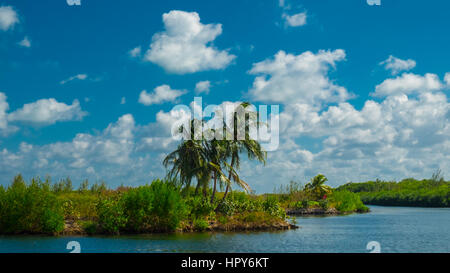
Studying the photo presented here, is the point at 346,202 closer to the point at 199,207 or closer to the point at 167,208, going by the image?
the point at 199,207

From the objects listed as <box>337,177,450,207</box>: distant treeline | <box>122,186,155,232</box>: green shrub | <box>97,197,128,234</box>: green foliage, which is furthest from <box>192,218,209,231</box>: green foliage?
<box>337,177,450,207</box>: distant treeline

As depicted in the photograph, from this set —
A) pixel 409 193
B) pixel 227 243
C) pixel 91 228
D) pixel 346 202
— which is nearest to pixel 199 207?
pixel 227 243

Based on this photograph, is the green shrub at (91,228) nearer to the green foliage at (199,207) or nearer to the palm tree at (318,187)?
the green foliage at (199,207)

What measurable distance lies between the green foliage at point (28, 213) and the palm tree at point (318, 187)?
61398 mm

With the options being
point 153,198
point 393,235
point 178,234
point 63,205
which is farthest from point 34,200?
point 393,235

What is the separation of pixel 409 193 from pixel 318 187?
4439cm

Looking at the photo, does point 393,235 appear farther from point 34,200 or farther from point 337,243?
point 34,200

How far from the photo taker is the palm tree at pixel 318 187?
267 ft

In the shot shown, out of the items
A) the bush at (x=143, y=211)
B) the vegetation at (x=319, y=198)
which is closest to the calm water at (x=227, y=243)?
the bush at (x=143, y=211)

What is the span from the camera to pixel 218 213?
33.2 meters

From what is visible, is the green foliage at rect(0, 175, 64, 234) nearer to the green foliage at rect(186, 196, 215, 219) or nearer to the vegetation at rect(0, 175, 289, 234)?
the vegetation at rect(0, 175, 289, 234)
